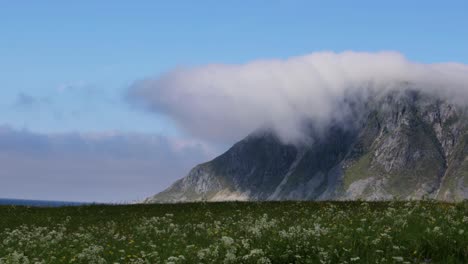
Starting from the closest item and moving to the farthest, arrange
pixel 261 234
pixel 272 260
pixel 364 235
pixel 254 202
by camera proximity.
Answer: pixel 272 260
pixel 364 235
pixel 261 234
pixel 254 202

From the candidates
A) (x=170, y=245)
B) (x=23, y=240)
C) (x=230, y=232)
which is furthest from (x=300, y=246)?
(x=23, y=240)

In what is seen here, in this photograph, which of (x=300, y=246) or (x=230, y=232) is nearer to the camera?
(x=300, y=246)

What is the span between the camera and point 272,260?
54.5 ft

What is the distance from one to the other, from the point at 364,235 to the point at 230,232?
8.21 metres

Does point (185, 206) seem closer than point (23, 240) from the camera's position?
No

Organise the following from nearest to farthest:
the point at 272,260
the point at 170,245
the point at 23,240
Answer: the point at 272,260 < the point at 170,245 < the point at 23,240

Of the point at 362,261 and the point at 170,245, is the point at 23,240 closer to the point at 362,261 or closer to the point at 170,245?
the point at 170,245

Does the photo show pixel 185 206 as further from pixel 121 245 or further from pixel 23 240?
pixel 121 245

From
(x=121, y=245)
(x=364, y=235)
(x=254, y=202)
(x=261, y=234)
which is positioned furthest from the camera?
(x=254, y=202)

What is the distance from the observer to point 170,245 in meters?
22.7

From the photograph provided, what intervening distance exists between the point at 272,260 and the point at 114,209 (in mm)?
39129

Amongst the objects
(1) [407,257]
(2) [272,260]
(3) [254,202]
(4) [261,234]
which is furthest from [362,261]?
(3) [254,202]

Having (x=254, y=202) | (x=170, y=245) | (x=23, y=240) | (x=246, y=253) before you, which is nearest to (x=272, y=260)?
(x=246, y=253)

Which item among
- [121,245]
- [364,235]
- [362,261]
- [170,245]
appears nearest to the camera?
[362,261]
